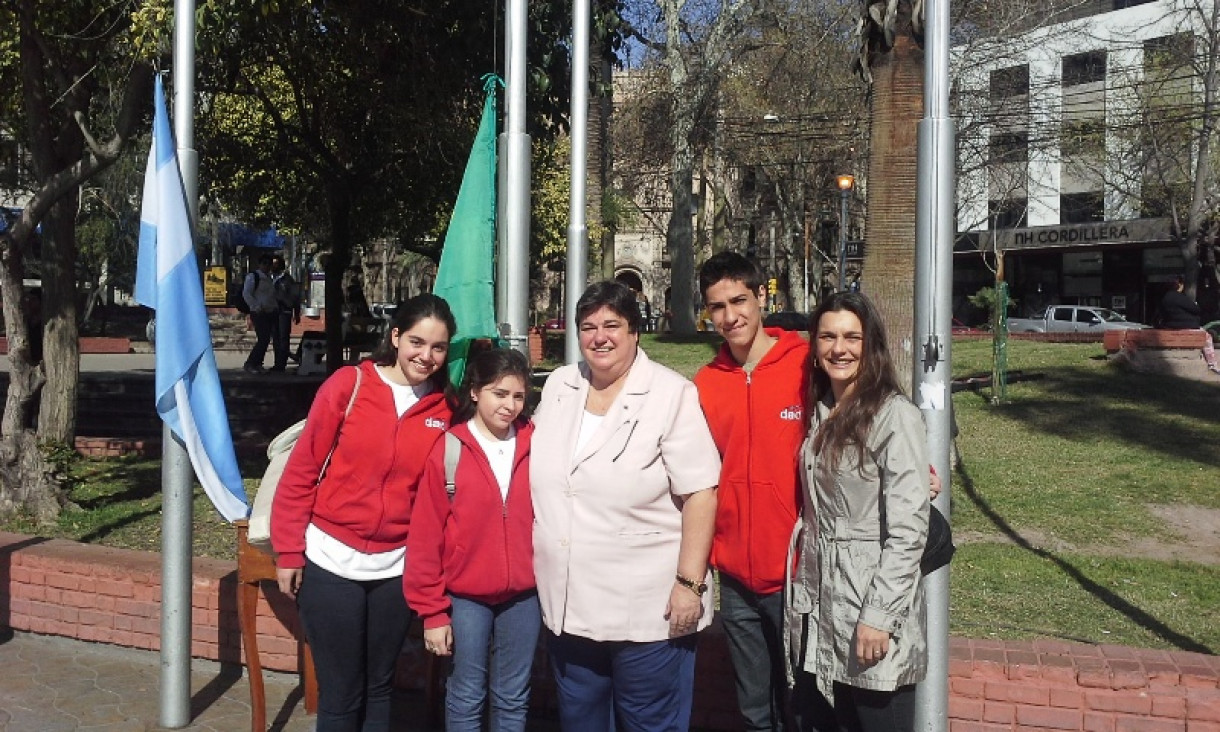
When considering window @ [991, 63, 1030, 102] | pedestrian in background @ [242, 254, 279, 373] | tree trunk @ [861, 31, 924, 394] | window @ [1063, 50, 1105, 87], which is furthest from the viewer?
window @ [1063, 50, 1105, 87]

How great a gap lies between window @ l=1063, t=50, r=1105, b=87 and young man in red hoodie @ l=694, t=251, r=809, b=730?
95.1 ft

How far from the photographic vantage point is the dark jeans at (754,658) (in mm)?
3824

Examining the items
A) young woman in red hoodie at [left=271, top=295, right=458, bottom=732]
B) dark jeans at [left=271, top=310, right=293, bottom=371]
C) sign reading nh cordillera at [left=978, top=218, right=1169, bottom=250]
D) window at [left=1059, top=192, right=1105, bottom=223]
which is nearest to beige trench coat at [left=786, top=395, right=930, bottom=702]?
young woman in red hoodie at [left=271, top=295, right=458, bottom=732]

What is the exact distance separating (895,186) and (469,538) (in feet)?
18.0

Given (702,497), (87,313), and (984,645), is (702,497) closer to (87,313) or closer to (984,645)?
(984,645)

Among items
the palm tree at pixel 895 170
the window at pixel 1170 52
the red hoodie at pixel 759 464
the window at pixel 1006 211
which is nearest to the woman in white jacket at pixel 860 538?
the red hoodie at pixel 759 464

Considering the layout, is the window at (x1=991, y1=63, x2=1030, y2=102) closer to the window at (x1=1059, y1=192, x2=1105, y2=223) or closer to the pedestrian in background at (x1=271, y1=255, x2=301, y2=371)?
the window at (x1=1059, y1=192, x2=1105, y2=223)

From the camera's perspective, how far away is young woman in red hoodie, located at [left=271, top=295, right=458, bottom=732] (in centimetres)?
400

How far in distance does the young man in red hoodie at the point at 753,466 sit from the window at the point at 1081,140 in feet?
88.2

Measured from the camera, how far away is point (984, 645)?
4762mm

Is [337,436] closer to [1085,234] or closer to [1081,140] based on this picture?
[1081,140]

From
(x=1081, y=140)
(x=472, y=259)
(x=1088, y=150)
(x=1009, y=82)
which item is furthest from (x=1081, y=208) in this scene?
(x=472, y=259)

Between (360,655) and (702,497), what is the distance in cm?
136

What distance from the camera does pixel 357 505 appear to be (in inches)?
157
